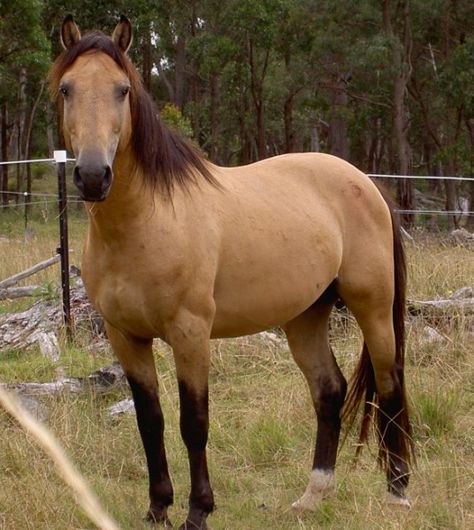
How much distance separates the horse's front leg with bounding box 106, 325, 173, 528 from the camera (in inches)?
151

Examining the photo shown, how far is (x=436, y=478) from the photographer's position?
4328 millimetres

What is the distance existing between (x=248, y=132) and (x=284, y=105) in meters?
4.31

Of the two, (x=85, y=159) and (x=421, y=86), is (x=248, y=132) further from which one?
(x=85, y=159)

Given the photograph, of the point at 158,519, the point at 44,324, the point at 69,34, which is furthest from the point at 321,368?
the point at 44,324

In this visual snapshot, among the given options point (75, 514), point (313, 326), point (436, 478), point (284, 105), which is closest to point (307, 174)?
point (313, 326)

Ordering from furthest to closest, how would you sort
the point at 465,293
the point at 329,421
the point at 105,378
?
the point at 465,293
the point at 105,378
the point at 329,421

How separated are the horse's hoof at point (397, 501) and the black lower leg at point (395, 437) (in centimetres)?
4

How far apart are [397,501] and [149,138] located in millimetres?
2119

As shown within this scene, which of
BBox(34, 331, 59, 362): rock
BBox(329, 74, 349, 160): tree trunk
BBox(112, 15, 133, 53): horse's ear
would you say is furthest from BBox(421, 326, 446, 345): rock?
BBox(329, 74, 349, 160): tree trunk

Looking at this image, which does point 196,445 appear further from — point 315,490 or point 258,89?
point 258,89

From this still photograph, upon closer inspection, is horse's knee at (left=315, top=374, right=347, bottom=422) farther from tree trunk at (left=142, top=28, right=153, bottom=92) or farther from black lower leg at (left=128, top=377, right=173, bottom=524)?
tree trunk at (left=142, top=28, right=153, bottom=92)

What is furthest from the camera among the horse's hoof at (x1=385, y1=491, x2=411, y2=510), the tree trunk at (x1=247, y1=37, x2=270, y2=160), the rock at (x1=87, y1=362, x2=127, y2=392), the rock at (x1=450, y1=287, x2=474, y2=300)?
the tree trunk at (x1=247, y1=37, x2=270, y2=160)

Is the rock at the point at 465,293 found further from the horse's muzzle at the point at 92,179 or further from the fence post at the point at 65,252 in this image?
the horse's muzzle at the point at 92,179

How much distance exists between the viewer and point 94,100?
3.21m
